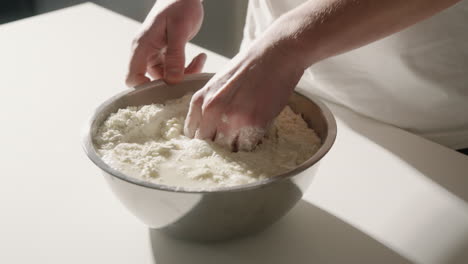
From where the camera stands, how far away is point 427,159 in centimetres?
88

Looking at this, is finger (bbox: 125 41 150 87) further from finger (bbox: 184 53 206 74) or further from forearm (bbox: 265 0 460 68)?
forearm (bbox: 265 0 460 68)

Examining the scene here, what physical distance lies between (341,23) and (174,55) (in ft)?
1.16

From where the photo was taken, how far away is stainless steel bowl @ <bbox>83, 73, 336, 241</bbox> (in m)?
0.58

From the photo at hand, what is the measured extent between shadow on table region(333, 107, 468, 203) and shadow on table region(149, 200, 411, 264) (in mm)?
201

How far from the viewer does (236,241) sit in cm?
71

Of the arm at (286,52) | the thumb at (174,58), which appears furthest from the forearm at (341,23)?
the thumb at (174,58)

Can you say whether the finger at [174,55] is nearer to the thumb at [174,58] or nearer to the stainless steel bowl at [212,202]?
the thumb at [174,58]

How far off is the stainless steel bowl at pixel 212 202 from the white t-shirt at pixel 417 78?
333 millimetres

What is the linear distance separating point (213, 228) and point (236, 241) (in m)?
0.08

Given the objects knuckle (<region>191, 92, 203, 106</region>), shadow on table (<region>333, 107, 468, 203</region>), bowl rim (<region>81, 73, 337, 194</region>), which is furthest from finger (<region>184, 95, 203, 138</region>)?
shadow on table (<region>333, 107, 468, 203</region>)

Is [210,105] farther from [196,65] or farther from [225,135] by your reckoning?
[196,65]

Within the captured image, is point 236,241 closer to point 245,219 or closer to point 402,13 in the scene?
point 245,219

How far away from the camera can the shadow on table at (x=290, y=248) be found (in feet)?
2.21

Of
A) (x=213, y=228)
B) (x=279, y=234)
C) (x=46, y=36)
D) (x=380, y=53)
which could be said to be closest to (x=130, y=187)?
(x=213, y=228)
